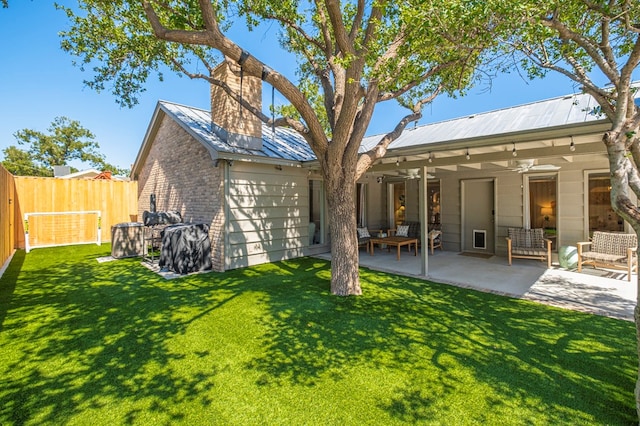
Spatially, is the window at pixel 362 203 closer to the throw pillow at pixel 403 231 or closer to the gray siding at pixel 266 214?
the throw pillow at pixel 403 231

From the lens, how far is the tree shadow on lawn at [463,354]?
252cm

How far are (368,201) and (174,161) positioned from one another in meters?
6.73

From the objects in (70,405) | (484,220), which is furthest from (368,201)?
(70,405)

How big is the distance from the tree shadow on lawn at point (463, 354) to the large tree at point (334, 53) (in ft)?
4.29

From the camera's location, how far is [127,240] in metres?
9.15

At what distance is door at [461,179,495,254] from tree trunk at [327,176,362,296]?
5.98 m

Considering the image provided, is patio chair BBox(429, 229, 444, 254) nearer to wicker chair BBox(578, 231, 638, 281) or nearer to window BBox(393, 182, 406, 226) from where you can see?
window BBox(393, 182, 406, 226)

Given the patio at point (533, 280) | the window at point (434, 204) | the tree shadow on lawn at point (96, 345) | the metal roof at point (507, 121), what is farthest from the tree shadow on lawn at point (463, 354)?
the window at point (434, 204)

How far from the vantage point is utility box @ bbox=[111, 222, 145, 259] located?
353 inches

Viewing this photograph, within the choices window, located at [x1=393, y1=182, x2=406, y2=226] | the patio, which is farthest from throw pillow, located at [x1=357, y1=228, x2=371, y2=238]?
window, located at [x1=393, y1=182, x2=406, y2=226]

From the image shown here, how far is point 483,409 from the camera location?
247cm

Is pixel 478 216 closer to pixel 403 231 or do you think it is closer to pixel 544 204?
pixel 544 204

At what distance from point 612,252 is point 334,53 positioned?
24.2 feet

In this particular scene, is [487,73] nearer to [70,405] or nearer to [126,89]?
[70,405]
